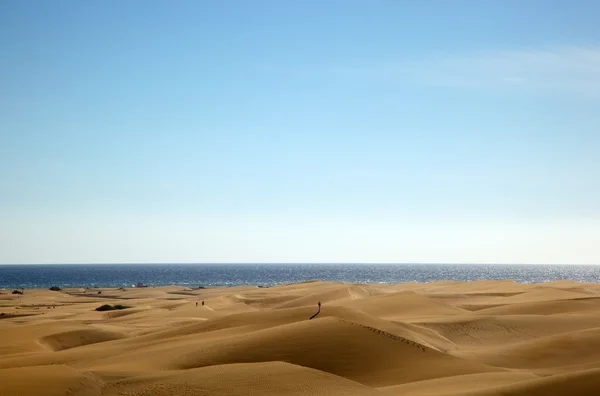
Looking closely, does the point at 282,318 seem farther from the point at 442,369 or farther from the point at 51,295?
the point at 51,295

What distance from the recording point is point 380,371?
15.8 meters

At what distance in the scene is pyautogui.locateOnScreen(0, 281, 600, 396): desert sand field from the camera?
40.3 ft

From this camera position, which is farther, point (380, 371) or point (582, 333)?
point (582, 333)

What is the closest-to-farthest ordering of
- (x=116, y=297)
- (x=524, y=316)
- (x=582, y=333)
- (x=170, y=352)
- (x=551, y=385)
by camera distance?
(x=551, y=385) → (x=170, y=352) → (x=582, y=333) → (x=524, y=316) → (x=116, y=297)

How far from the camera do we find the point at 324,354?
16.4m

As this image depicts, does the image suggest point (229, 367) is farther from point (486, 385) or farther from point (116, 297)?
point (116, 297)

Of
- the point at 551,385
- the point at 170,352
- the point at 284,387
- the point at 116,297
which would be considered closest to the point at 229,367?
the point at 284,387

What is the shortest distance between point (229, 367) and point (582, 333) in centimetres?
1339

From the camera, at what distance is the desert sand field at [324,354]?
1227 centimetres

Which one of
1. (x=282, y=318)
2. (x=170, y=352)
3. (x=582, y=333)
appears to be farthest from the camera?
(x=282, y=318)

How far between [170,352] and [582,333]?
13717mm

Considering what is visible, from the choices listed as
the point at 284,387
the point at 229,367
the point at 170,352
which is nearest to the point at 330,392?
the point at 284,387

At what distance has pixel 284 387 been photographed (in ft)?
40.9

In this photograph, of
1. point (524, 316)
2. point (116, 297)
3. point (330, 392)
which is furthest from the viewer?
point (116, 297)
